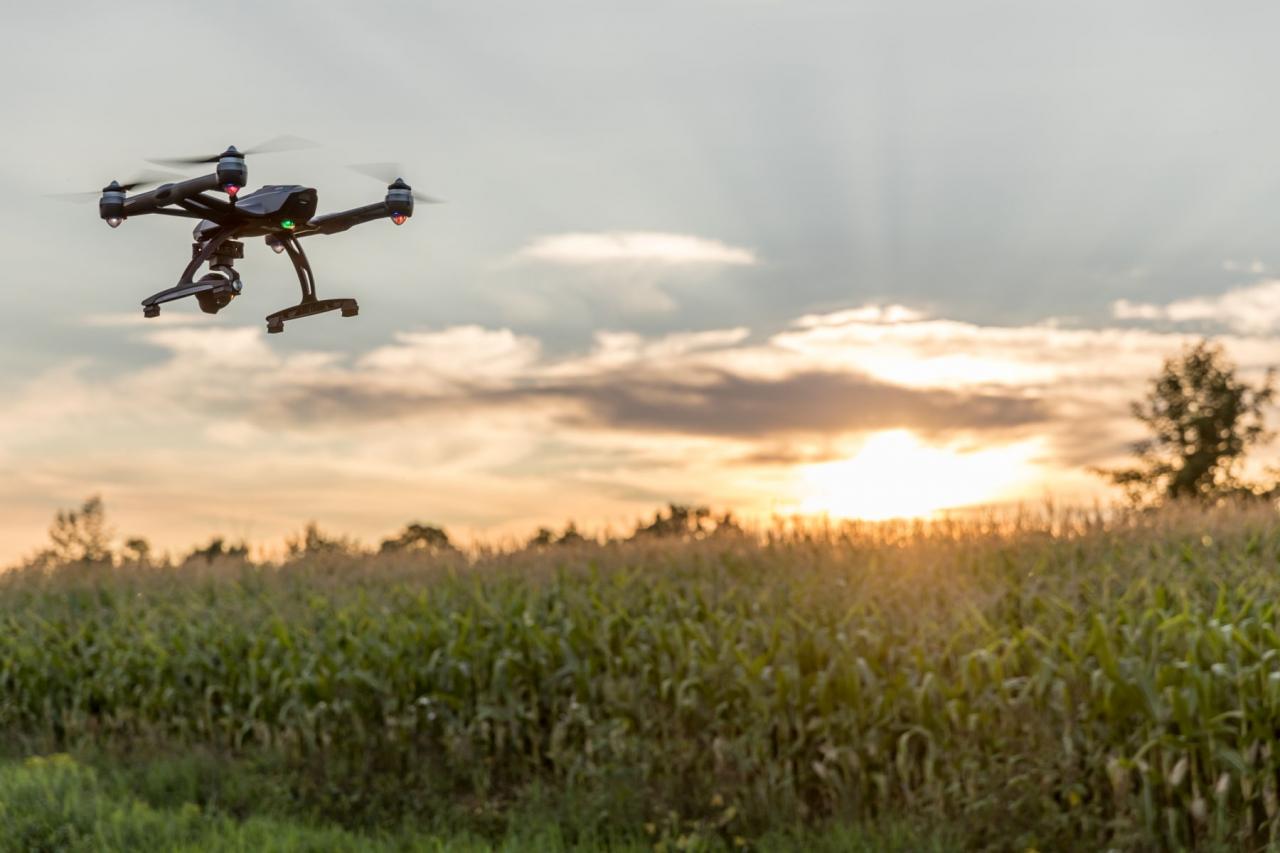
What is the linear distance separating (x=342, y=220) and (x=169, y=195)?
818 mm

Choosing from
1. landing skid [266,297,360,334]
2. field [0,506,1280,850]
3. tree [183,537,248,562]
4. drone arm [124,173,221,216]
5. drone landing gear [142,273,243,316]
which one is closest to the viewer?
drone arm [124,173,221,216]

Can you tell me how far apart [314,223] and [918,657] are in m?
7.50

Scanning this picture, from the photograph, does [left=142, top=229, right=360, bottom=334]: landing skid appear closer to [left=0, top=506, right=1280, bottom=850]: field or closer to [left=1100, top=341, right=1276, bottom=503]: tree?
[left=0, top=506, right=1280, bottom=850]: field

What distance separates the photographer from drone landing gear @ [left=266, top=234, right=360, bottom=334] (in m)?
5.89

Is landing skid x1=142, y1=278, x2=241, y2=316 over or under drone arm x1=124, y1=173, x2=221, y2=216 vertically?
under

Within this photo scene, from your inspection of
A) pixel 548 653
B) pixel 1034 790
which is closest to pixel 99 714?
pixel 548 653

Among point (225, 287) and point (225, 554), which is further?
point (225, 554)

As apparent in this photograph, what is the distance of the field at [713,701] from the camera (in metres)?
9.95

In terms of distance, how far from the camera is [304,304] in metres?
5.96

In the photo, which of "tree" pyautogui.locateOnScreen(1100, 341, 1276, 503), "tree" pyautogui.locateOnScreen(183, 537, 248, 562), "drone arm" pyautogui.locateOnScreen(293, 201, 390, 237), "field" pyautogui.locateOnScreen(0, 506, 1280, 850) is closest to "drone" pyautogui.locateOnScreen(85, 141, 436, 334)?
"drone arm" pyautogui.locateOnScreen(293, 201, 390, 237)

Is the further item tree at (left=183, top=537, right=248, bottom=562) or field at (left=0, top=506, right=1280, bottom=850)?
tree at (left=183, top=537, right=248, bottom=562)

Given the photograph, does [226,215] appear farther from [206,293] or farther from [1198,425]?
[1198,425]

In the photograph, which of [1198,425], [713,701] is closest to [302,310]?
[713,701]

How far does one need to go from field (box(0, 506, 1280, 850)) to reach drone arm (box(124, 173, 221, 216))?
22.3ft
